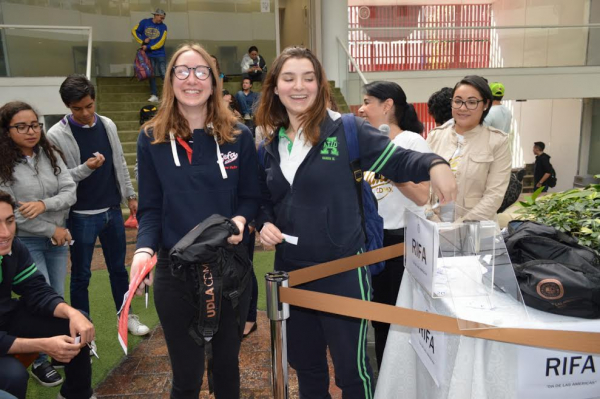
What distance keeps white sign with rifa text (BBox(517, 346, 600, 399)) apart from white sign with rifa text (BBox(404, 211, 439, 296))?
1.17 ft

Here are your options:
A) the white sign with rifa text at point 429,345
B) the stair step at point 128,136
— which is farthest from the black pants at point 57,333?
the stair step at point 128,136

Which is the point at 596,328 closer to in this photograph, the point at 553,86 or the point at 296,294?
the point at 296,294

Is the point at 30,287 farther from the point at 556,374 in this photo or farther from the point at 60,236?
the point at 556,374

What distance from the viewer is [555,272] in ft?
5.00

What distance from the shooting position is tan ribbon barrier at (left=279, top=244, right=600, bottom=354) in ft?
4.70

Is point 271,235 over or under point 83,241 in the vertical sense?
over

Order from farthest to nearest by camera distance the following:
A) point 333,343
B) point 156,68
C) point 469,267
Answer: point 156,68 < point 333,343 < point 469,267

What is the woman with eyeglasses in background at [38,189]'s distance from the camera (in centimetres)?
274

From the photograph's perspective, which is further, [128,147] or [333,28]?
[333,28]

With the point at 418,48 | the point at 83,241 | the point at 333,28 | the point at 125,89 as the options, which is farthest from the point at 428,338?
the point at 125,89

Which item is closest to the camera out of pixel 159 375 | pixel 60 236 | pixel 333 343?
pixel 333 343

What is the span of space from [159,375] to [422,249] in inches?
81.4

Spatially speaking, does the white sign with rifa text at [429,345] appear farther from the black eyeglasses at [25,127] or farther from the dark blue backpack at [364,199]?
the black eyeglasses at [25,127]

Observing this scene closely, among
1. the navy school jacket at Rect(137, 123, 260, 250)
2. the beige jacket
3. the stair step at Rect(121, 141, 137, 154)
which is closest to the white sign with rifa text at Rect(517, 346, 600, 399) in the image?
the navy school jacket at Rect(137, 123, 260, 250)
